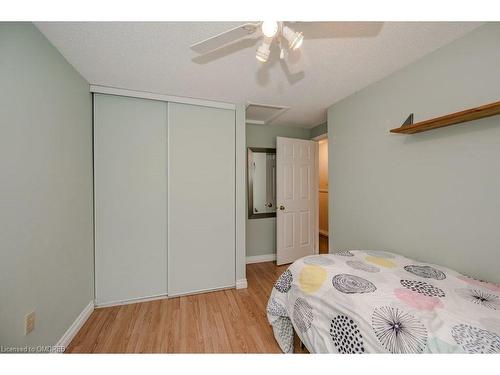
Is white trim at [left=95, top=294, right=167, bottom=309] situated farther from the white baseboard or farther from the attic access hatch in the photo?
the attic access hatch

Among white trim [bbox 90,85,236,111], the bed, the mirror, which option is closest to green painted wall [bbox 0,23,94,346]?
white trim [bbox 90,85,236,111]

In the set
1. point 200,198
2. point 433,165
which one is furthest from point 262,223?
point 433,165

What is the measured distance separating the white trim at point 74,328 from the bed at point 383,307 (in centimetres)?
158

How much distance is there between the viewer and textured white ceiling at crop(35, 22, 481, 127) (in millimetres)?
1210

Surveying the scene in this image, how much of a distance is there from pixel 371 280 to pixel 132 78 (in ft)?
8.17

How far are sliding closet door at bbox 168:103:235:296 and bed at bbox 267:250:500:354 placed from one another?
1023mm

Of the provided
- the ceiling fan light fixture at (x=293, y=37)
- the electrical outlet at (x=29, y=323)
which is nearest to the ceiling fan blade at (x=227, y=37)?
the ceiling fan light fixture at (x=293, y=37)

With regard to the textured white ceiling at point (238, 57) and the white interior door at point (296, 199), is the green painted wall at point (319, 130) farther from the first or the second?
the textured white ceiling at point (238, 57)

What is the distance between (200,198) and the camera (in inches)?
88.9

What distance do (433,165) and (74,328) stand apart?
3147 millimetres

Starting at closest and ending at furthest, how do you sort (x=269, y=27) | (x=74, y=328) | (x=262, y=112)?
(x=269, y=27) < (x=74, y=328) < (x=262, y=112)

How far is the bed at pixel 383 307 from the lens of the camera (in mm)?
815

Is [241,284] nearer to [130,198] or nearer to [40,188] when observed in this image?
[130,198]

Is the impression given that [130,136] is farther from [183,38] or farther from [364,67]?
[364,67]
